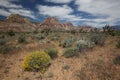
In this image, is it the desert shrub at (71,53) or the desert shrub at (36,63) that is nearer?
the desert shrub at (36,63)

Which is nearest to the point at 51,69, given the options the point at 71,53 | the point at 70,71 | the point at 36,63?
the point at 36,63

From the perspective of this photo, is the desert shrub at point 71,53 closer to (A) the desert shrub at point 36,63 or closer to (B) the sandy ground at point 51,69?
(B) the sandy ground at point 51,69

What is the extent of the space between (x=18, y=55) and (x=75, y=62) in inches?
198

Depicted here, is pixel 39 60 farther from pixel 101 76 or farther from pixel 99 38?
pixel 99 38

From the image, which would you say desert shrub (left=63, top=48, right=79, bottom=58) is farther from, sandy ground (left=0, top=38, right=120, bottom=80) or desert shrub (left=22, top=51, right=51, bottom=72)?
desert shrub (left=22, top=51, right=51, bottom=72)

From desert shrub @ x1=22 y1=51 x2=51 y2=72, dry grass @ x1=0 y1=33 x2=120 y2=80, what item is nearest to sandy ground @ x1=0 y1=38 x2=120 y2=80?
dry grass @ x1=0 y1=33 x2=120 y2=80

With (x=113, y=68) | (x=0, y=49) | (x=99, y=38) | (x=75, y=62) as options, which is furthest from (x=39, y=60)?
(x=99, y=38)

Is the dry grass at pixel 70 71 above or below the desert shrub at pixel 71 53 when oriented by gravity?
below

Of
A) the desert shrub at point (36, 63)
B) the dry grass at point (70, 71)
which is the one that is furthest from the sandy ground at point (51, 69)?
the desert shrub at point (36, 63)

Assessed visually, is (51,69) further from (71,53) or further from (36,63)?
(71,53)

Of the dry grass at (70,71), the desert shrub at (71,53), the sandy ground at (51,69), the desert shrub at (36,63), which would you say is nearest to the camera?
the dry grass at (70,71)

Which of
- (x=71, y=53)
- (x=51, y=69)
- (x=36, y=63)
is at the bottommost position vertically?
(x=51, y=69)

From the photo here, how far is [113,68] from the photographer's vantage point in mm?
6441

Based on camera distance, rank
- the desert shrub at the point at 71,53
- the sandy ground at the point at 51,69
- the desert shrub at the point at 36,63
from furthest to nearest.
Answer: the desert shrub at the point at 71,53 < the desert shrub at the point at 36,63 < the sandy ground at the point at 51,69
